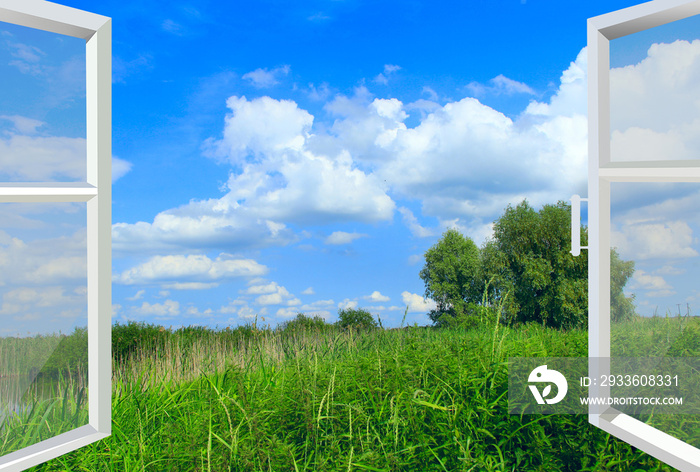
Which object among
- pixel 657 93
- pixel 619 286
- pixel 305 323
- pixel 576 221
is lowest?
pixel 305 323

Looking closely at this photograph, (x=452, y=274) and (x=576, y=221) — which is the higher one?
(x=576, y=221)

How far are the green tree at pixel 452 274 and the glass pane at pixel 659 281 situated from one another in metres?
14.7

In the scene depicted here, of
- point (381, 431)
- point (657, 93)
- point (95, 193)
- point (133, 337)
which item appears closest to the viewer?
point (657, 93)

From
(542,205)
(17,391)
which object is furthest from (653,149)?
(542,205)

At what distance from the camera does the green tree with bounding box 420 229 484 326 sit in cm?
1783

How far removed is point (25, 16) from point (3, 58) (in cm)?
32

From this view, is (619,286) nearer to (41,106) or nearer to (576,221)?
(576,221)

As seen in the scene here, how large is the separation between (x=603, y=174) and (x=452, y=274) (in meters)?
15.7

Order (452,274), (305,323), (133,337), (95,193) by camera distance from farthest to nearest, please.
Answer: (452,274) → (305,323) → (133,337) → (95,193)

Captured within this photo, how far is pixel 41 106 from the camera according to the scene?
2896 millimetres

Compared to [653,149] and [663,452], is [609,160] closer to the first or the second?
[653,149]

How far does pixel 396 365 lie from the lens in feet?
12.2

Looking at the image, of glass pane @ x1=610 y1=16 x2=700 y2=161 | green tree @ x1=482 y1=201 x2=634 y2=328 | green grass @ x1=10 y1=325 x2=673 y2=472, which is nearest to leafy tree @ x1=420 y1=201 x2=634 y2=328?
green tree @ x1=482 y1=201 x2=634 y2=328

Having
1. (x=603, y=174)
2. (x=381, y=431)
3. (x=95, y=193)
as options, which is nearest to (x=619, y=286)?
(x=603, y=174)
